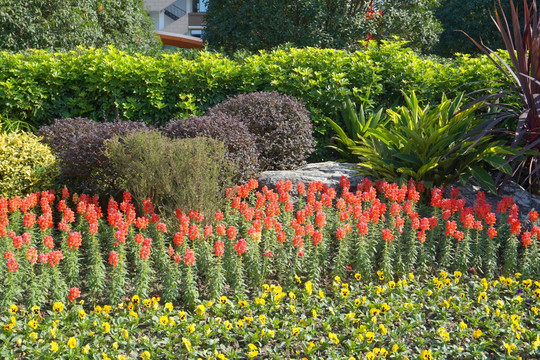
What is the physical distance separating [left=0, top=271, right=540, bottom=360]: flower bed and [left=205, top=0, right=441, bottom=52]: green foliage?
729 centimetres

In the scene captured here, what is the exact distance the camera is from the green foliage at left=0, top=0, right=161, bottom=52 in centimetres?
962

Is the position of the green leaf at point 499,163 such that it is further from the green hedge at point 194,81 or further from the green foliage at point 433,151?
the green hedge at point 194,81

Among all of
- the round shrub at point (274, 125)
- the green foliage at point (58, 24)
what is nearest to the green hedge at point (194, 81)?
the round shrub at point (274, 125)

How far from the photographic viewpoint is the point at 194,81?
7457 millimetres

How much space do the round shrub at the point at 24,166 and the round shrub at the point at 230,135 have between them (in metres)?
1.31

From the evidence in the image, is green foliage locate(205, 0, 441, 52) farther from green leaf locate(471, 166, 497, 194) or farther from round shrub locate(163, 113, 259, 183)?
green leaf locate(471, 166, 497, 194)

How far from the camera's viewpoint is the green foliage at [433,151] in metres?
5.73

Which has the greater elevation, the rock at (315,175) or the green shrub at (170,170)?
the green shrub at (170,170)

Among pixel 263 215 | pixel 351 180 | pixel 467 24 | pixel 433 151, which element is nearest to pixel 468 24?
pixel 467 24

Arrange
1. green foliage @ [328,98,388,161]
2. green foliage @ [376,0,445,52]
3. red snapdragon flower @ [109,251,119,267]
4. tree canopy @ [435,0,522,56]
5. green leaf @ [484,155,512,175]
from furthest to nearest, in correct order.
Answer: tree canopy @ [435,0,522,56]
green foliage @ [376,0,445,52]
green foliage @ [328,98,388,161]
green leaf @ [484,155,512,175]
red snapdragon flower @ [109,251,119,267]

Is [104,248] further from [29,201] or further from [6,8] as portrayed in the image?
[6,8]

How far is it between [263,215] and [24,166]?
265 centimetres

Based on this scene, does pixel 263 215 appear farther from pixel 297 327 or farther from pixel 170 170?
pixel 297 327

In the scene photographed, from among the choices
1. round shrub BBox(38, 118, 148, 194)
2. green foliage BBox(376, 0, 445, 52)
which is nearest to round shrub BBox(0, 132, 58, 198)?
round shrub BBox(38, 118, 148, 194)
